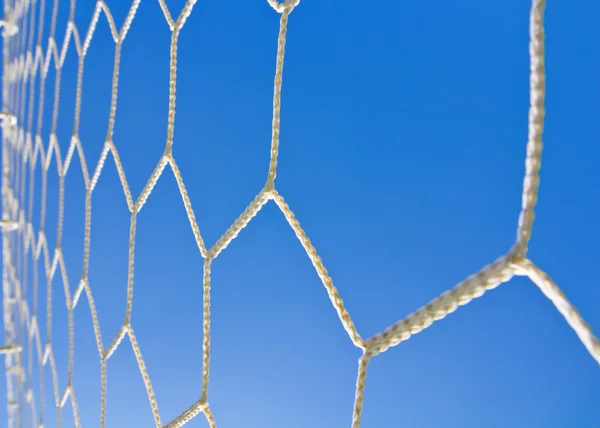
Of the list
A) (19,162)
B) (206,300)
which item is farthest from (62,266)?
(206,300)

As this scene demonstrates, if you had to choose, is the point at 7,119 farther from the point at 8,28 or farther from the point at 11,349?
the point at 11,349

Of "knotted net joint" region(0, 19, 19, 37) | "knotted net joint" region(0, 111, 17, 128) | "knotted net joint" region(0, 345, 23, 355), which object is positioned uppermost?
"knotted net joint" region(0, 19, 19, 37)

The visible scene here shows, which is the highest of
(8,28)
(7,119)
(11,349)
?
(8,28)

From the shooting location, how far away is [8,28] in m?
1.17

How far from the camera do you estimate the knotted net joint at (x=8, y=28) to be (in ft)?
3.77

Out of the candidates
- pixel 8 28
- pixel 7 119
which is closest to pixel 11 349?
pixel 7 119

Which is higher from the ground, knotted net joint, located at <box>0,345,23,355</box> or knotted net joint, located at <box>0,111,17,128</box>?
knotted net joint, located at <box>0,111,17,128</box>

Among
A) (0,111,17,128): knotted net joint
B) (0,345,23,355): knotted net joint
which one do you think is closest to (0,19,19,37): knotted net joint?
(0,111,17,128): knotted net joint

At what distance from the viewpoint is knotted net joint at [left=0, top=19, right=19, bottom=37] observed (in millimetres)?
1148

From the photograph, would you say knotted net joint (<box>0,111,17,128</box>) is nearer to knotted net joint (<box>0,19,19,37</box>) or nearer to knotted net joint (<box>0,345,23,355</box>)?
knotted net joint (<box>0,19,19,37</box>)

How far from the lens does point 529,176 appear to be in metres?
0.26

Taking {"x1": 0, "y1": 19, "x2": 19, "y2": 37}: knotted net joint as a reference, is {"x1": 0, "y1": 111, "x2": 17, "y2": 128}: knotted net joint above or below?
below

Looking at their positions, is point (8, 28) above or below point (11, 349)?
above

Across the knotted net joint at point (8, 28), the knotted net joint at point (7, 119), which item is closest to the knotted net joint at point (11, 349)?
the knotted net joint at point (7, 119)
